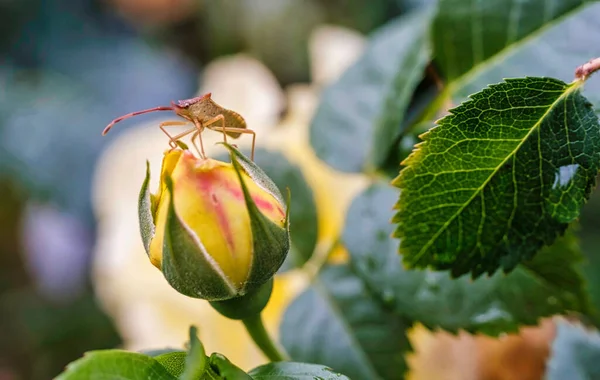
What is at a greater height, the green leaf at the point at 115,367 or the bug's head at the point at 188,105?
the bug's head at the point at 188,105

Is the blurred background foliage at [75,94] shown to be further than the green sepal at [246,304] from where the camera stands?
Yes

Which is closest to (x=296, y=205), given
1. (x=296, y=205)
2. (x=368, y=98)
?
(x=296, y=205)

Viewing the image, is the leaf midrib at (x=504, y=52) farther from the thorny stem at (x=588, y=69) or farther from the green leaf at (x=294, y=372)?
the green leaf at (x=294, y=372)

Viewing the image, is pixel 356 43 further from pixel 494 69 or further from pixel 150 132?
pixel 494 69

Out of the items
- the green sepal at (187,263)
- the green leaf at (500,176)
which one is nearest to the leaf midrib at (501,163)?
the green leaf at (500,176)

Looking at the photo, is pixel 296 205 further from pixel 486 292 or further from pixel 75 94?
pixel 75 94

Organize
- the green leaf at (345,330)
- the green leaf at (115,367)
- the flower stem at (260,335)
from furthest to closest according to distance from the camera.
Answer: the green leaf at (345,330), the flower stem at (260,335), the green leaf at (115,367)

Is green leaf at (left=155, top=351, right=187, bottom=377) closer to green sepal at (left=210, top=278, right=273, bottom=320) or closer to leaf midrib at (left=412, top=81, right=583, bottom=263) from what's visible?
green sepal at (left=210, top=278, right=273, bottom=320)
